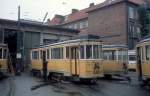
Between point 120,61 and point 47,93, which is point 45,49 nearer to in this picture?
point 120,61

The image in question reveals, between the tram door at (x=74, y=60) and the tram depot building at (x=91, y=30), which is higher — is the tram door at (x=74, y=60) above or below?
below

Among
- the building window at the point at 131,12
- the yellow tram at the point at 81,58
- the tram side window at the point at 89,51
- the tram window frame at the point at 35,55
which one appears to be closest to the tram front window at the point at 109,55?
the yellow tram at the point at 81,58

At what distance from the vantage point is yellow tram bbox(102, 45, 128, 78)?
25.4 metres

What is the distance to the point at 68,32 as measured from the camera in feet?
150

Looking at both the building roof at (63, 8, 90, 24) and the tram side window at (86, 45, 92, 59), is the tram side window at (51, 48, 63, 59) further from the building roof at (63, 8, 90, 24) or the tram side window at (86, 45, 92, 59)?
the building roof at (63, 8, 90, 24)

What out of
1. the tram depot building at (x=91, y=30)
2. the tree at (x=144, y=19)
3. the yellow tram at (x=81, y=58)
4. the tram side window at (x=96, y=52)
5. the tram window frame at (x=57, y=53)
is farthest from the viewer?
the tree at (x=144, y=19)

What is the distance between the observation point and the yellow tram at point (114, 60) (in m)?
25.4

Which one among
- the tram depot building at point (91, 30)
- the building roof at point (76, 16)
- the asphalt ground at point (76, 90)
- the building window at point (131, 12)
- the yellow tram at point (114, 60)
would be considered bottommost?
the asphalt ground at point (76, 90)

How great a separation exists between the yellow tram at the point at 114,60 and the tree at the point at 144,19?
16.6 meters

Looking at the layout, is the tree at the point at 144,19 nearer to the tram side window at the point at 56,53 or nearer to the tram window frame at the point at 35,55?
the tram window frame at the point at 35,55

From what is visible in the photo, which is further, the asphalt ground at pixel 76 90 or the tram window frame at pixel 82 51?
the tram window frame at pixel 82 51

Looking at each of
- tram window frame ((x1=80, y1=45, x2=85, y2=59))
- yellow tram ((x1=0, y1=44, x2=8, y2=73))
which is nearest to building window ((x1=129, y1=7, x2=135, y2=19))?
yellow tram ((x1=0, y1=44, x2=8, y2=73))

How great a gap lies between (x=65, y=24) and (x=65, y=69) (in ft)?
163

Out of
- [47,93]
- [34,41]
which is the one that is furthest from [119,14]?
[47,93]
